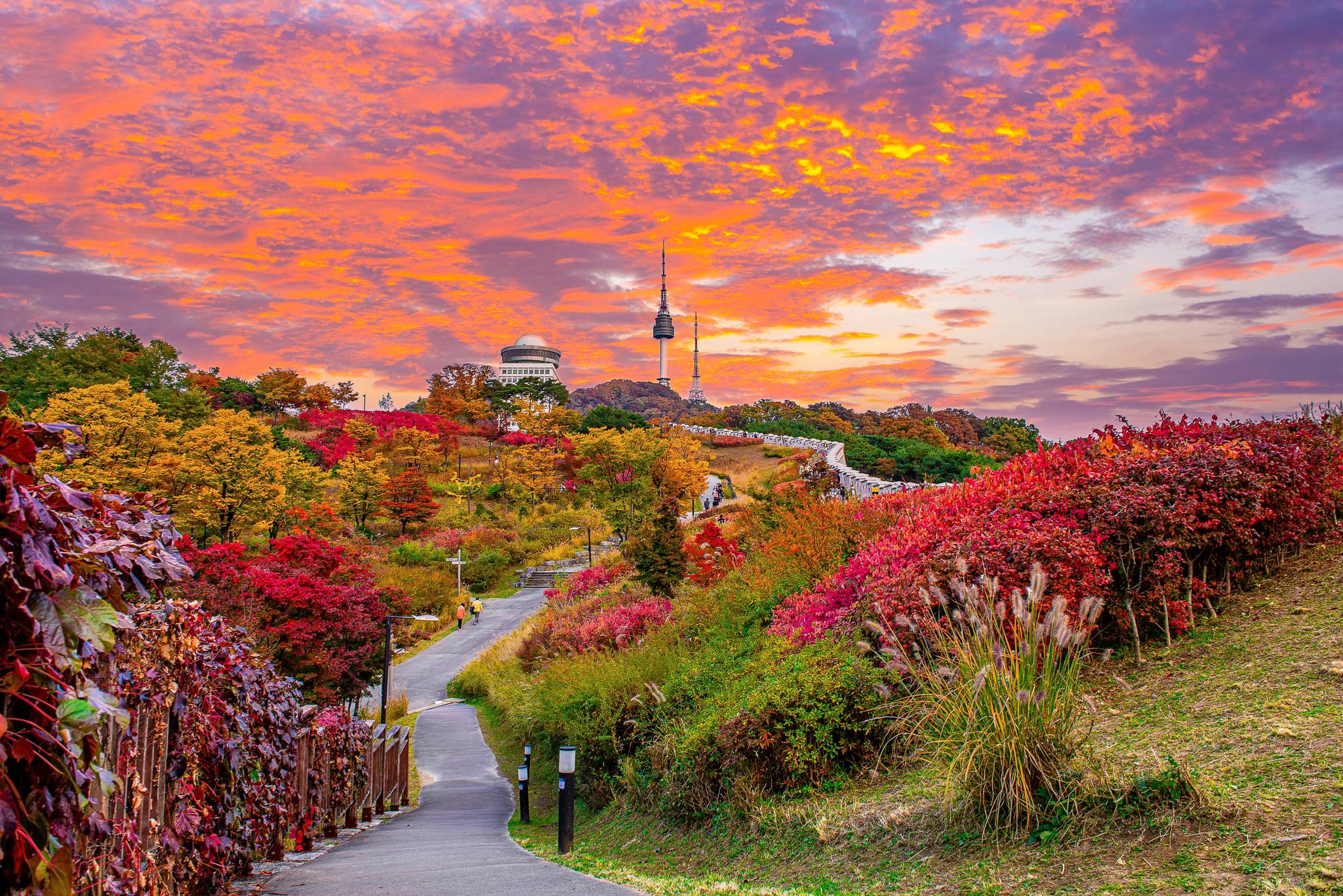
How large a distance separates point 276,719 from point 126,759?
2600 mm

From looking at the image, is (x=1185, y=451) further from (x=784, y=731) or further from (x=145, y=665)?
(x=145, y=665)

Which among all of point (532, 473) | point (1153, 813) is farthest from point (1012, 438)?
point (1153, 813)

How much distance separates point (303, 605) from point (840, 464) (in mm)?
23997

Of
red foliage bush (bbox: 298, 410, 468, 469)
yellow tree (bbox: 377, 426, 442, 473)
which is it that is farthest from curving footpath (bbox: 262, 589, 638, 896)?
red foliage bush (bbox: 298, 410, 468, 469)

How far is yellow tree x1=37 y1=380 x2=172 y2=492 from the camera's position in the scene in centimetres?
3131

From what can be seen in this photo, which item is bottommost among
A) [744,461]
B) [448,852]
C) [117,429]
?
[448,852]

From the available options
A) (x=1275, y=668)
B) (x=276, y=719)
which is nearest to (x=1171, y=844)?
(x=1275, y=668)

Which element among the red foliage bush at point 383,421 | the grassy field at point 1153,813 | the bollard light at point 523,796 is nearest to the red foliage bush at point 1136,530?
the grassy field at point 1153,813

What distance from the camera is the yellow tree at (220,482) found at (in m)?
31.3

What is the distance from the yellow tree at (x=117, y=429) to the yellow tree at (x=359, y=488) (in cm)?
1277

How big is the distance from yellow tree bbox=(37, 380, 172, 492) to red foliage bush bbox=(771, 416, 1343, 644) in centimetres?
3039

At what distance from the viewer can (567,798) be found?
8.81 meters

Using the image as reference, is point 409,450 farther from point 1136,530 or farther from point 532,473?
point 1136,530

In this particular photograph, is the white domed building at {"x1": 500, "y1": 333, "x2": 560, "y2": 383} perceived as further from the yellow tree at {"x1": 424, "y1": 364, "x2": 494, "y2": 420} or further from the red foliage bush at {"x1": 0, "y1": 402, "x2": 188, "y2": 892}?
the red foliage bush at {"x1": 0, "y1": 402, "x2": 188, "y2": 892}
